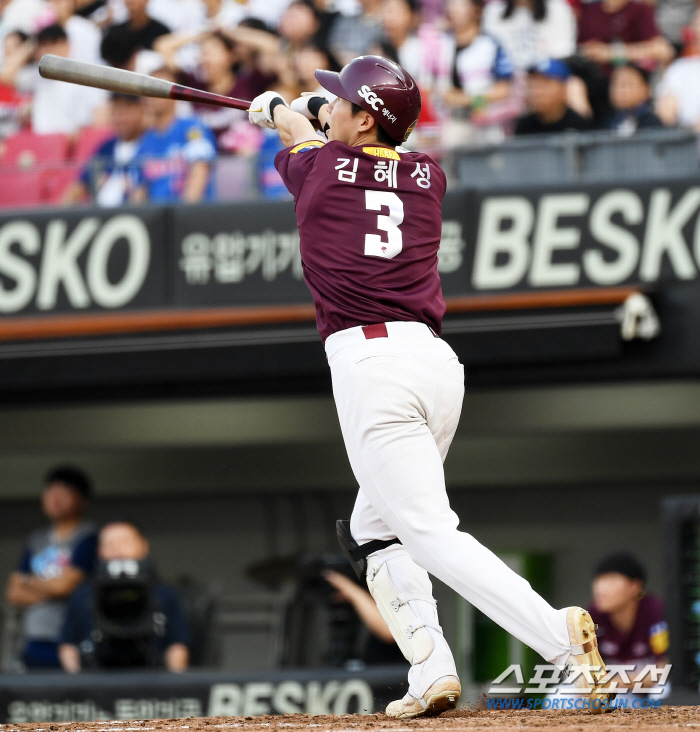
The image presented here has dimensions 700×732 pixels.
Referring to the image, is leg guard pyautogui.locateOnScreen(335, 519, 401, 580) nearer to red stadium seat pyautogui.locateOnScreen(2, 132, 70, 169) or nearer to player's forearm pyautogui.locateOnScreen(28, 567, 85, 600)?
player's forearm pyautogui.locateOnScreen(28, 567, 85, 600)

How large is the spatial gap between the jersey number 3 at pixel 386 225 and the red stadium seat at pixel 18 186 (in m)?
4.71

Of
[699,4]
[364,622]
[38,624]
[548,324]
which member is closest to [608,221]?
[548,324]

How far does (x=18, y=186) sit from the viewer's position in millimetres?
Answer: 7402

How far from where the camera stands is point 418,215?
3148 millimetres

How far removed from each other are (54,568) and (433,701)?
4.19 m

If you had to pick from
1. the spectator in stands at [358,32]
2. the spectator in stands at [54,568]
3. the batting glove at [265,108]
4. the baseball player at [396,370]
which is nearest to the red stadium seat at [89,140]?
the spectator in stands at [358,32]

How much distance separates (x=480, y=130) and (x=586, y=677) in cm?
468

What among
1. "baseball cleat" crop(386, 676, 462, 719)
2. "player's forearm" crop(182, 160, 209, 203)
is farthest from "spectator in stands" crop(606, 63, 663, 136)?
"baseball cleat" crop(386, 676, 462, 719)

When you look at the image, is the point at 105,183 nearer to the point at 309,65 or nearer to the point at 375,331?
the point at 309,65

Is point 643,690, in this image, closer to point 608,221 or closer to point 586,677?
point 586,677

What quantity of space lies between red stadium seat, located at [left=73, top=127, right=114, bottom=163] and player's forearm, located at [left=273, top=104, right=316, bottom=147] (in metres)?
4.58

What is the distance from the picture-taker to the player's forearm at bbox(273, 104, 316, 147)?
3271mm

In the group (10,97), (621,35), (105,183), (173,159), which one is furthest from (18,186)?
(621,35)

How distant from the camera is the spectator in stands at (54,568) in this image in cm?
667
